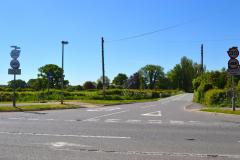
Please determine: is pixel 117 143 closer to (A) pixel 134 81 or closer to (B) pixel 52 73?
(B) pixel 52 73

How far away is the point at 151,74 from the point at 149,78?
189 cm

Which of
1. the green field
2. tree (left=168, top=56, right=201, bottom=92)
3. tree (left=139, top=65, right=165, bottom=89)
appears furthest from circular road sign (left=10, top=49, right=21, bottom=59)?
tree (left=139, top=65, right=165, bottom=89)

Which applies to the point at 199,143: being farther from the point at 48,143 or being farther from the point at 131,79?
the point at 131,79

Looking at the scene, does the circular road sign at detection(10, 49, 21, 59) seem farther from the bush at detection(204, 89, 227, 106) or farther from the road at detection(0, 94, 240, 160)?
the bush at detection(204, 89, 227, 106)

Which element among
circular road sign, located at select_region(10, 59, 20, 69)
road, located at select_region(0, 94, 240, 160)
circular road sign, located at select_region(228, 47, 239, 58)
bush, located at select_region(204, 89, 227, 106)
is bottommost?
road, located at select_region(0, 94, 240, 160)

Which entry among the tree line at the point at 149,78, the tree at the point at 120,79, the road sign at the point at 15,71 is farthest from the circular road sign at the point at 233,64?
the tree at the point at 120,79

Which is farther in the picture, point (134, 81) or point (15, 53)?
point (134, 81)

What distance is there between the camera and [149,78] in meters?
164

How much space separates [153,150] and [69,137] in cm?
329

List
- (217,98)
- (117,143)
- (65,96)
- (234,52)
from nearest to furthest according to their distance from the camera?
(117,143) → (234,52) → (217,98) → (65,96)

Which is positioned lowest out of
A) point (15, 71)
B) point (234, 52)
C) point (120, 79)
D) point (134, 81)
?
point (15, 71)

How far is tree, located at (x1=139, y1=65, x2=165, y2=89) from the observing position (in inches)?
6412

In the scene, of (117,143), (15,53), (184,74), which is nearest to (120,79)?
(184,74)

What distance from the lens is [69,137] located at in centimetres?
1246
